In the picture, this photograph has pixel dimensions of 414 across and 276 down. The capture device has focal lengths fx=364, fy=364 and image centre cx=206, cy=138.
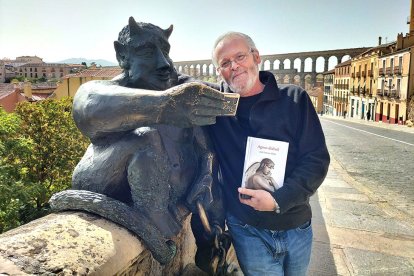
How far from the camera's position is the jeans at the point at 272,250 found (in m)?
2.11

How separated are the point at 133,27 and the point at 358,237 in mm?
3650

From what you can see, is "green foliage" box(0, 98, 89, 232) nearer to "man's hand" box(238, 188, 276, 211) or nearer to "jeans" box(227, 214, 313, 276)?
"jeans" box(227, 214, 313, 276)

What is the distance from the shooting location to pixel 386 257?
3.62 metres

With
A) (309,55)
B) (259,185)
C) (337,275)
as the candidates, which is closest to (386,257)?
(337,275)

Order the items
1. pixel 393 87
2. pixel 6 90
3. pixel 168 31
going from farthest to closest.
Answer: pixel 393 87
pixel 6 90
pixel 168 31

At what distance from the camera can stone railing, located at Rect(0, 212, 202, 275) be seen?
3.92 feet

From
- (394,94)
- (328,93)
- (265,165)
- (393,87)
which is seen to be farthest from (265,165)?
(328,93)

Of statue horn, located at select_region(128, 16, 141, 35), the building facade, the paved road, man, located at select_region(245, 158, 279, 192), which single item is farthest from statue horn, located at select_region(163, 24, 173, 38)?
the building facade

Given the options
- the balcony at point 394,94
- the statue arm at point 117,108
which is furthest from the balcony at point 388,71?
the statue arm at point 117,108

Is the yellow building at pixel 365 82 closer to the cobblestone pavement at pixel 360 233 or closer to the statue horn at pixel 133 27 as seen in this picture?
the cobblestone pavement at pixel 360 233

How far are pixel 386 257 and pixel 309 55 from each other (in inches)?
2778

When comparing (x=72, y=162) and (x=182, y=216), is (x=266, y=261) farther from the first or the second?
(x=72, y=162)

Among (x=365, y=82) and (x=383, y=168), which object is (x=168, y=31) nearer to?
(x=383, y=168)

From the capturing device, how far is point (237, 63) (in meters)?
2.05
